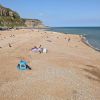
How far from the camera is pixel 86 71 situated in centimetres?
2439

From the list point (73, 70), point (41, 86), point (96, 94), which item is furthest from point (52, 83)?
point (73, 70)

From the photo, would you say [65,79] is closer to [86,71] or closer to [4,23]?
[86,71]

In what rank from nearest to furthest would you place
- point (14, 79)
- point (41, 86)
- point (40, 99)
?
1. point (40, 99)
2. point (41, 86)
3. point (14, 79)

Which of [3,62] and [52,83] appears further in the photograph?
[3,62]

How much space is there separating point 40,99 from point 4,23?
160 m

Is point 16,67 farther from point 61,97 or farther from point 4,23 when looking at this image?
point 4,23

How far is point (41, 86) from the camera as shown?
60.7 feet

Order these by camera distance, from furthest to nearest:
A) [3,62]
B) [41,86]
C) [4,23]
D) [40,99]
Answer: [4,23], [3,62], [41,86], [40,99]

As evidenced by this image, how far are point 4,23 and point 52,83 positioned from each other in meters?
157

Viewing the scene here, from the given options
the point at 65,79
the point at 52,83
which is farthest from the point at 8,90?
the point at 65,79

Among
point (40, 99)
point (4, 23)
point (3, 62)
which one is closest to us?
point (40, 99)

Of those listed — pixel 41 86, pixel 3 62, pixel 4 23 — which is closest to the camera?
pixel 41 86

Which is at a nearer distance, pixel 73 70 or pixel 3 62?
pixel 73 70

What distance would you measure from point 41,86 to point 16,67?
6.47 meters
